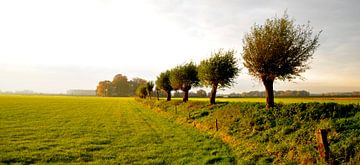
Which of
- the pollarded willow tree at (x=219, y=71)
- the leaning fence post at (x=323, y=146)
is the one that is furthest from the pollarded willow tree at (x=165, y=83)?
the leaning fence post at (x=323, y=146)

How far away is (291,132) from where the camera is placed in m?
21.2

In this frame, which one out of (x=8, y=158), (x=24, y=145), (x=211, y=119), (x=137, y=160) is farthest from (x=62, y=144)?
(x=211, y=119)

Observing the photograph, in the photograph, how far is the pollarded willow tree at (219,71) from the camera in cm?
5162

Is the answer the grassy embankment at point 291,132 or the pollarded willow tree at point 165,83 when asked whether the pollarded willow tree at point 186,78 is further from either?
the grassy embankment at point 291,132

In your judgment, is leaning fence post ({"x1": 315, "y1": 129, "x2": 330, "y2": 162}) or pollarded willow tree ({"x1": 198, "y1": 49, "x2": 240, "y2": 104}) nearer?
leaning fence post ({"x1": 315, "y1": 129, "x2": 330, "y2": 162})

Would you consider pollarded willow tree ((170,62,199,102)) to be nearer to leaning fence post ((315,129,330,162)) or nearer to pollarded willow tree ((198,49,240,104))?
pollarded willow tree ((198,49,240,104))

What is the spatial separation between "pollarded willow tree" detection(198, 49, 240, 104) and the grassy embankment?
66.8ft

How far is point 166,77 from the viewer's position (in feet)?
303

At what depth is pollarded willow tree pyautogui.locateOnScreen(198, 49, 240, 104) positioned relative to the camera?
51625 mm

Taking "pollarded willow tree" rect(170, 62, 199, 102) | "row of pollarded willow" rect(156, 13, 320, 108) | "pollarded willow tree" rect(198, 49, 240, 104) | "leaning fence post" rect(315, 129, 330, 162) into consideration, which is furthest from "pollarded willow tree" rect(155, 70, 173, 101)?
"leaning fence post" rect(315, 129, 330, 162)

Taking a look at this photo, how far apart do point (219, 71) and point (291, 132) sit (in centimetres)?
3084

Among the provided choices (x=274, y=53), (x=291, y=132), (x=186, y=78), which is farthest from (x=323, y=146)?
(x=186, y=78)

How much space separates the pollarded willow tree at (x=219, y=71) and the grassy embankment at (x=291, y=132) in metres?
20.3

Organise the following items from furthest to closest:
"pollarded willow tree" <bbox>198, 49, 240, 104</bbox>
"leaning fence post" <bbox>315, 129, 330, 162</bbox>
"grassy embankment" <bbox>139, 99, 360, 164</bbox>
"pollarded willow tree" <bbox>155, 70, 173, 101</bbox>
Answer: "pollarded willow tree" <bbox>155, 70, 173, 101</bbox> → "pollarded willow tree" <bbox>198, 49, 240, 104</bbox> → "grassy embankment" <bbox>139, 99, 360, 164</bbox> → "leaning fence post" <bbox>315, 129, 330, 162</bbox>
